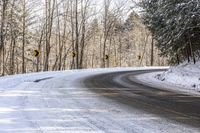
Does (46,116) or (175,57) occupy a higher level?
(175,57)

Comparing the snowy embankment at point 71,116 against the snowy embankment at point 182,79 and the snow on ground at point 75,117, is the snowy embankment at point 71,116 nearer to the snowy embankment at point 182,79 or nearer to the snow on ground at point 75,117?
the snow on ground at point 75,117

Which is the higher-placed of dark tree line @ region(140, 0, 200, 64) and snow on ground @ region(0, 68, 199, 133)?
dark tree line @ region(140, 0, 200, 64)

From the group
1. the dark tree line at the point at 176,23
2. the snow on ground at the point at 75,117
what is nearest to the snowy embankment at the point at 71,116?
the snow on ground at the point at 75,117

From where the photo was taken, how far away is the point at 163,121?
8.48 meters

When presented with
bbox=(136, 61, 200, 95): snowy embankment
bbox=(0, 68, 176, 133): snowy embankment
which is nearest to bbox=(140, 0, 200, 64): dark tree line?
bbox=(136, 61, 200, 95): snowy embankment

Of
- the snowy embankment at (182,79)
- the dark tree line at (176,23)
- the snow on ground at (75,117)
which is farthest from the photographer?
the dark tree line at (176,23)

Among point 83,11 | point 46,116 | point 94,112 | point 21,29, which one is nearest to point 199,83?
point 94,112

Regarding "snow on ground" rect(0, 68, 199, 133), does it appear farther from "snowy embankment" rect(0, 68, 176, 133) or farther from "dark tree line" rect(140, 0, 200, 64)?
"dark tree line" rect(140, 0, 200, 64)

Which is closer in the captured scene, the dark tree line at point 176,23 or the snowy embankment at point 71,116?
the snowy embankment at point 71,116

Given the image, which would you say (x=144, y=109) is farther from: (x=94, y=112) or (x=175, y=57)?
(x=175, y=57)

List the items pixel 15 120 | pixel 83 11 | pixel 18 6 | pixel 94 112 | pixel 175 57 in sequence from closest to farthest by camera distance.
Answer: pixel 15 120, pixel 94 112, pixel 175 57, pixel 18 6, pixel 83 11

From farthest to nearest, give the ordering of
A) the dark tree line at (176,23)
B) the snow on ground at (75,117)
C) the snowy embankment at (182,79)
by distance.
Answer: the dark tree line at (176,23) → the snowy embankment at (182,79) → the snow on ground at (75,117)

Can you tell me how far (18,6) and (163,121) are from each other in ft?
134

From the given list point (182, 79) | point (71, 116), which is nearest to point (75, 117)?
point (71, 116)
